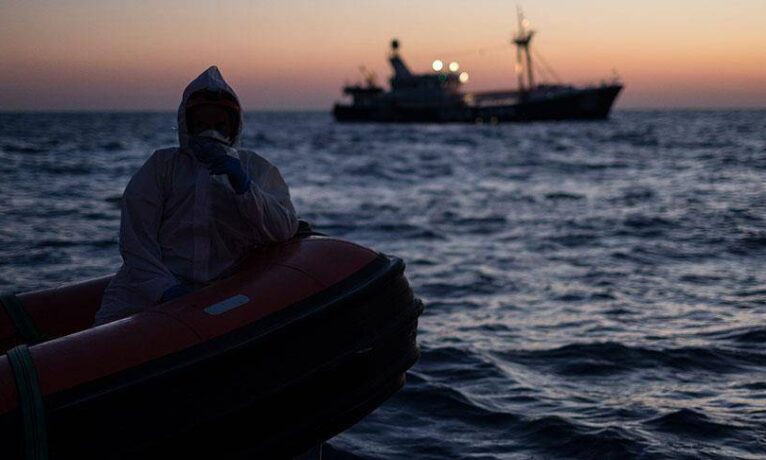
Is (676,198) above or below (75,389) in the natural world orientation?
below

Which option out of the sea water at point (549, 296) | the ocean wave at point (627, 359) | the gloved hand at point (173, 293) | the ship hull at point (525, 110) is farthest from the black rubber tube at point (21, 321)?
the ship hull at point (525, 110)

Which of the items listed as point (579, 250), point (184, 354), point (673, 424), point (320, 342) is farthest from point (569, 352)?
point (579, 250)

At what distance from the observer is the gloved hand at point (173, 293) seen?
10.6 feet

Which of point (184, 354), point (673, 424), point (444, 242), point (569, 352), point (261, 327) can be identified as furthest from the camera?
point (444, 242)

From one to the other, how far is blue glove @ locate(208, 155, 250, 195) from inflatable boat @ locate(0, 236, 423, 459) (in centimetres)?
34

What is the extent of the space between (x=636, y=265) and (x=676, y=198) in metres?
8.43

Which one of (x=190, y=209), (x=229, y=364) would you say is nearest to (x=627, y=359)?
(x=190, y=209)

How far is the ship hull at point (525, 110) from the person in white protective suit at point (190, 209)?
7267 centimetres

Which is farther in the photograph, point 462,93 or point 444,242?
point 462,93

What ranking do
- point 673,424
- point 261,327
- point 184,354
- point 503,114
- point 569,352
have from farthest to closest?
point 503,114 < point 569,352 < point 673,424 < point 261,327 < point 184,354

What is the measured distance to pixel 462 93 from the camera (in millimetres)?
82188

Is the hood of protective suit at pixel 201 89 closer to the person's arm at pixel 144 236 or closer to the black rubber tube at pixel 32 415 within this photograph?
the person's arm at pixel 144 236

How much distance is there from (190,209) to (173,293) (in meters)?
→ 0.35

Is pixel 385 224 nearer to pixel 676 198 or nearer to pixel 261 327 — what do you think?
pixel 676 198
